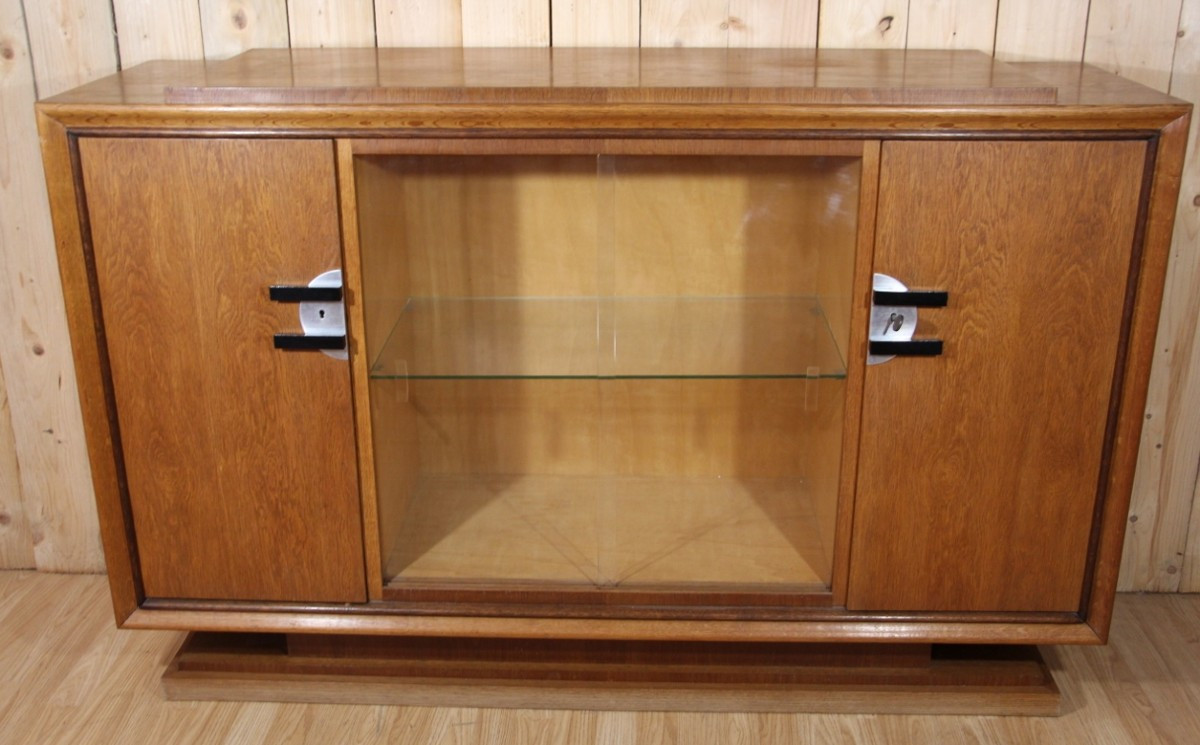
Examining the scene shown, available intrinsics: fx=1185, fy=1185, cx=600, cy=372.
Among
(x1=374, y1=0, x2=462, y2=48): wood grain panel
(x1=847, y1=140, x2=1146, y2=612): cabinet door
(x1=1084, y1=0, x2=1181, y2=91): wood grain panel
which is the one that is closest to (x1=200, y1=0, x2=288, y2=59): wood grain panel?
(x1=374, y1=0, x2=462, y2=48): wood grain panel

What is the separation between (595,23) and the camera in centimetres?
178

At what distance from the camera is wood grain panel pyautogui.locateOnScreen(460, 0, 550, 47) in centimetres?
177

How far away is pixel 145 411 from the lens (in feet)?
5.18

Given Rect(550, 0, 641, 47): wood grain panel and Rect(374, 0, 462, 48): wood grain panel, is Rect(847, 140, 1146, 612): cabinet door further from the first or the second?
Rect(374, 0, 462, 48): wood grain panel

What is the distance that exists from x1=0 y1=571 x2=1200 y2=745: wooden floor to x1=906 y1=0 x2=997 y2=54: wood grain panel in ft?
3.20

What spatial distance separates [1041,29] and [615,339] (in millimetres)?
786

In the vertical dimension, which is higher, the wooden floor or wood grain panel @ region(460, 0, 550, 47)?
wood grain panel @ region(460, 0, 550, 47)

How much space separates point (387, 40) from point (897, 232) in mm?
833

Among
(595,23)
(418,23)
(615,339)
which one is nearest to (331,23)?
(418,23)

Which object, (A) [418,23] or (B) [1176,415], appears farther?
(B) [1176,415]

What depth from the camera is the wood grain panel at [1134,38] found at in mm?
1749

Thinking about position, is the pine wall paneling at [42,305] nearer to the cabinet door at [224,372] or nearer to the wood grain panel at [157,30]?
the wood grain panel at [157,30]

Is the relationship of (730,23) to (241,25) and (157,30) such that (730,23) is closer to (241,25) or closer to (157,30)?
(241,25)

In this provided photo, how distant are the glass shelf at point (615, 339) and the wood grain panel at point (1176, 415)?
64 cm
